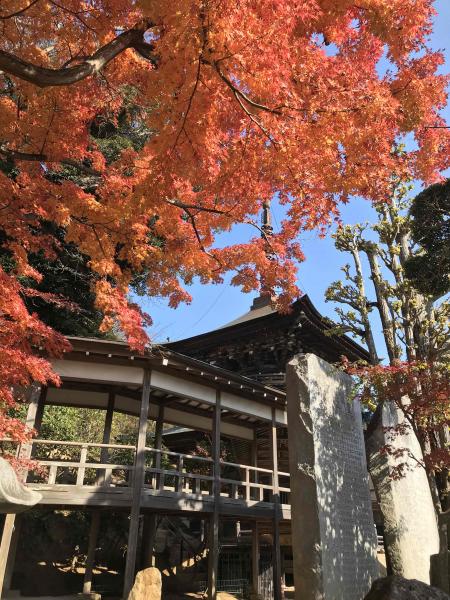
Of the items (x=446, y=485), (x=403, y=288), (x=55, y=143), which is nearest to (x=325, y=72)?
(x=55, y=143)

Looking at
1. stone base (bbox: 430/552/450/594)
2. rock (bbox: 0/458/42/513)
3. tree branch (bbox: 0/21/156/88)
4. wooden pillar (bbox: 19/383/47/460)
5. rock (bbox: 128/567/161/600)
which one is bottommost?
rock (bbox: 128/567/161/600)

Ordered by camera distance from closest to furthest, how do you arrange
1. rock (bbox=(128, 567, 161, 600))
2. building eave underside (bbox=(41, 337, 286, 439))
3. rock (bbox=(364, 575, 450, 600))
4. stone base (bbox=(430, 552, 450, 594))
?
rock (bbox=(364, 575, 450, 600)) → stone base (bbox=(430, 552, 450, 594)) → rock (bbox=(128, 567, 161, 600)) → building eave underside (bbox=(41, 337, 286, 439))

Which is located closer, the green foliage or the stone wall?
the stone wall

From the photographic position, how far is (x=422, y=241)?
7.41 metres

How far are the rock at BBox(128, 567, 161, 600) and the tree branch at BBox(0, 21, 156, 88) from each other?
6.50 m

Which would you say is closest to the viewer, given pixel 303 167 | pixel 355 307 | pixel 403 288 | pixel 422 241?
pixel 303 167

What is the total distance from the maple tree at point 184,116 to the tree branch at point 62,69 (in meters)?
0.01

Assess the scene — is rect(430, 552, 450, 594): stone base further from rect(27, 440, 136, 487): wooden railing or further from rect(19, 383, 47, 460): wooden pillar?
rect(19, 383, 47, 460): wooden pillar

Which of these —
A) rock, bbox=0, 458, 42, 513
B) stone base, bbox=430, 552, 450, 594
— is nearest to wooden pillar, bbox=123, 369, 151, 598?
stone base, bbox=430, 552, 450, 594

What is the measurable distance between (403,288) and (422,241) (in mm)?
2197

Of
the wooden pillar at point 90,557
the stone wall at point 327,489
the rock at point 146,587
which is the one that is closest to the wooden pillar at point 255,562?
the wooden pillar at point 90,557

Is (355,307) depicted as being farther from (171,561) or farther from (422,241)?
(171,561)

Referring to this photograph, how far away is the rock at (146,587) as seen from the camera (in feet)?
22.2

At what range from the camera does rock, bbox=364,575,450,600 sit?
4352 mm
